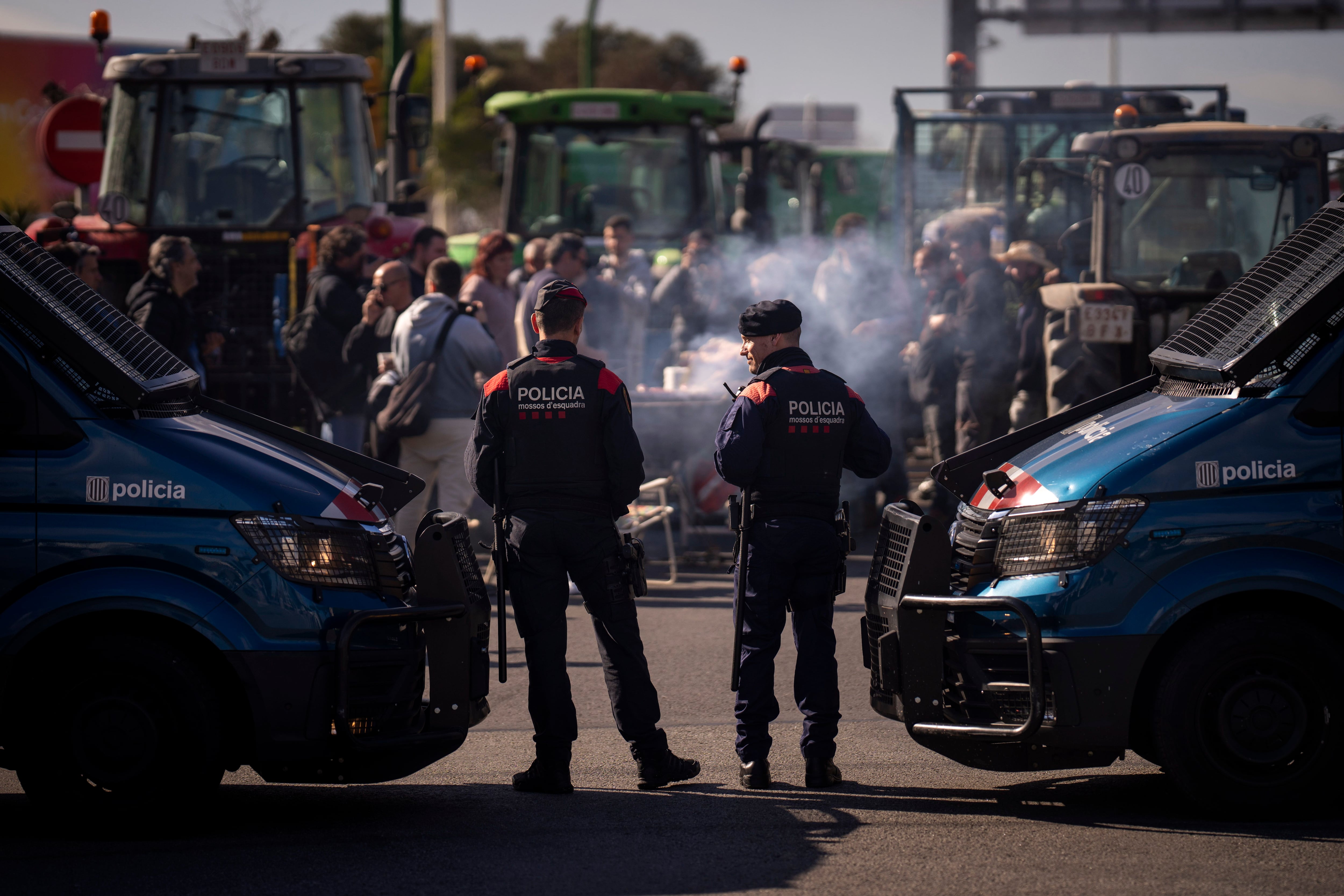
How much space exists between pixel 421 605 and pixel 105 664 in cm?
102

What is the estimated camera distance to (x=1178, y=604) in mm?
5121

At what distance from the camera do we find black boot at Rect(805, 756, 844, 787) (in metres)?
5.80

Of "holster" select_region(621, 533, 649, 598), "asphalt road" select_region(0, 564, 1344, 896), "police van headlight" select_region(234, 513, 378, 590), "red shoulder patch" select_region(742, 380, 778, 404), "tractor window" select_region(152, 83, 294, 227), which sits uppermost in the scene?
"tractor window" select_region(152, 83, 294, 227)

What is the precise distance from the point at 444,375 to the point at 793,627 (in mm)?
4128

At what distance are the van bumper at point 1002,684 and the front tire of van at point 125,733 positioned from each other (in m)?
2.33

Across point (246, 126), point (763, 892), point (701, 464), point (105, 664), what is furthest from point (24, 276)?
point (246, 126)

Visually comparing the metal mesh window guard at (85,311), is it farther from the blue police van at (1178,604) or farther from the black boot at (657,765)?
the blue police van at (1178,604)

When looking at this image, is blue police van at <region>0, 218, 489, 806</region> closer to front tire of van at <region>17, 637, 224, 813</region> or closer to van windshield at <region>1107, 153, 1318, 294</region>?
front tire of van at <region>17, 637, 224, 813</region>

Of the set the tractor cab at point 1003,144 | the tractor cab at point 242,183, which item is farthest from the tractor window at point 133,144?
the tractor cab at point 1003,144

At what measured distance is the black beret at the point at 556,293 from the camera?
5922mm

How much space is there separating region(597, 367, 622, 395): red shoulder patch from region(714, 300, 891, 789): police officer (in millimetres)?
422

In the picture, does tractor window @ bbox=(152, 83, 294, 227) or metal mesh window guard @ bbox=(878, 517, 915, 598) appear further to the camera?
tractor window @ bbox=(152, 83, 294, 227)

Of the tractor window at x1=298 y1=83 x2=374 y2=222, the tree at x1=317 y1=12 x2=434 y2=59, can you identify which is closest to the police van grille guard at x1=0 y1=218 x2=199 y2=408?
the tractor window at x1=298 y1=83 x2=374 y2=222

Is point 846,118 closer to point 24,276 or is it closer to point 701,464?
point 701,464
